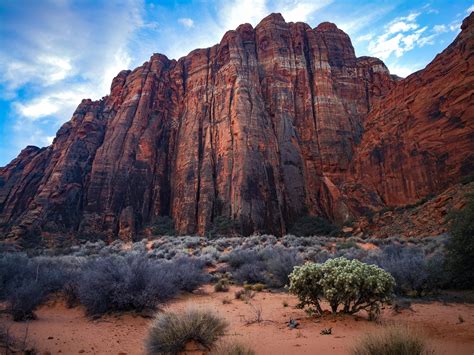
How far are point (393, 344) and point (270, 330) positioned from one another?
326 centimetres

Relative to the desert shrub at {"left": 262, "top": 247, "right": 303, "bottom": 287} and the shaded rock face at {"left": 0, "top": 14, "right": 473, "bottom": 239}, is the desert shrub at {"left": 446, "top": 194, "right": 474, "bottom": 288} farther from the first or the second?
the shaded rock face at {"left": 0, "top": 14, "right": 473, "bottom": 239}

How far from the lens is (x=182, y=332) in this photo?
519cm

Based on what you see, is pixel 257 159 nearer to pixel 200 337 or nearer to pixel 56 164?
pixel 56 164

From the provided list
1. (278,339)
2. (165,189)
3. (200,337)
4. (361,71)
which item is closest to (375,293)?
(278,339)

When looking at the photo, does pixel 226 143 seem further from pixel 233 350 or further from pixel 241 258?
pixel 233 350

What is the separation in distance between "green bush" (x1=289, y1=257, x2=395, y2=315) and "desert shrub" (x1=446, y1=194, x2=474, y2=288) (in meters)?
3.96

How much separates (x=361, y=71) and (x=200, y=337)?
52.6 metres

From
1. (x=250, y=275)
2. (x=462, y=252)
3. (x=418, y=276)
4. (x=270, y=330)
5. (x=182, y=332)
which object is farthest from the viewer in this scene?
(x=250, y=275)

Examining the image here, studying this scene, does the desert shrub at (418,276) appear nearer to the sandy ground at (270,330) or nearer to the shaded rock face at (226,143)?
the sandy ground at (270,330)

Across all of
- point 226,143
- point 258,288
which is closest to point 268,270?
point 258,288

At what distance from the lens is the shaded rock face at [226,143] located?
3844cm

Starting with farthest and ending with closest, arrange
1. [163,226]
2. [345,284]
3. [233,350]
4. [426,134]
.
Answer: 1. [163,226]
2. [426,134]
3. [345,284]
4. [233,350]

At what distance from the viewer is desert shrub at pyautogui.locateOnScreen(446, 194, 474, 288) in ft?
30.8

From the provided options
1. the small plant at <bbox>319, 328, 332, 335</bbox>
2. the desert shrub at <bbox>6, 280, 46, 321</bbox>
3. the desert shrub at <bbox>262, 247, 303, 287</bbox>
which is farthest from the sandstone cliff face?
the desert shrub at <bbox>6, 280, 46, 321</bbox>
